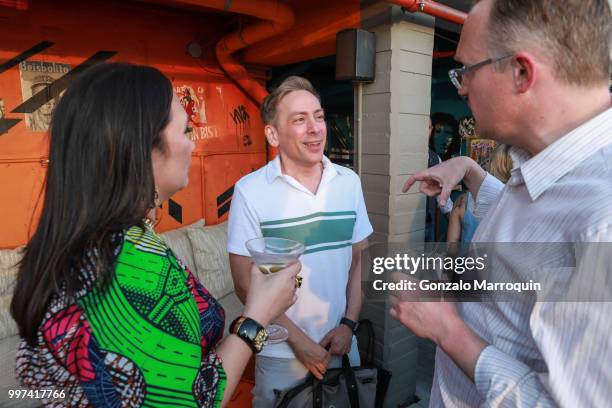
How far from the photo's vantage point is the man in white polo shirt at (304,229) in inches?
79.7

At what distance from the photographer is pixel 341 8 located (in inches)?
133

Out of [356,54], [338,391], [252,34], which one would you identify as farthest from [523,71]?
[252,34]

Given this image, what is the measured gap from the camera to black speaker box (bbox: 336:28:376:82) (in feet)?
9.47

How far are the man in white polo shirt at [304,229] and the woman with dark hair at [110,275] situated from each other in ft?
2.82

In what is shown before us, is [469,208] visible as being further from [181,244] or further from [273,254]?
[181,244]

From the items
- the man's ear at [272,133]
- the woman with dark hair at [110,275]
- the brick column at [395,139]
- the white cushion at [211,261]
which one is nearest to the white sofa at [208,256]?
the white cushion at [211,261]

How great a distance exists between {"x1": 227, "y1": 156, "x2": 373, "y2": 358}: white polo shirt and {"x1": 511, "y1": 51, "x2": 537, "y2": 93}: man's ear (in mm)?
1243

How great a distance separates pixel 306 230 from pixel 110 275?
1.22 m

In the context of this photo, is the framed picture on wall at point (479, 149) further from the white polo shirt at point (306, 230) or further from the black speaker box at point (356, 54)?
the white polo shirt at point (306, 230)

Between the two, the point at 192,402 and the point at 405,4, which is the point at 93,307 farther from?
the point at 405,4

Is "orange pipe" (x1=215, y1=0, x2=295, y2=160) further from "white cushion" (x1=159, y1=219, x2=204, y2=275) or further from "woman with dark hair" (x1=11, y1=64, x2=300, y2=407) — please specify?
"woman with dark hair" (x1=11, y1=64, x2=300, y2=407)

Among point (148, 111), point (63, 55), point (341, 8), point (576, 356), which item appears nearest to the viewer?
point (576, 356)

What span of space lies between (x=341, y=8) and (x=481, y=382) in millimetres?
3293

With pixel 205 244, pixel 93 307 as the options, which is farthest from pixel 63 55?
pixel 93 307
